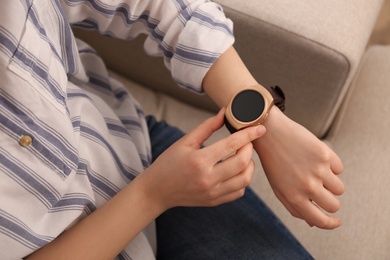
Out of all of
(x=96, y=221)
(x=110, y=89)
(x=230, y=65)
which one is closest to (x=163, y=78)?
(x=110, y=89)

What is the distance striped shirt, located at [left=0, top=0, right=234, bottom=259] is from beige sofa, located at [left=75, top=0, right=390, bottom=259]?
185 mm

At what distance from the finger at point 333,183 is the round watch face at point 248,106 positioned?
12 centimetres

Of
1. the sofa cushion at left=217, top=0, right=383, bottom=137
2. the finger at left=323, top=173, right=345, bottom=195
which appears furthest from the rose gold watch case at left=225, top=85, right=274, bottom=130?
the sofa cushion at left=217, top=0, right=383, bottom=137

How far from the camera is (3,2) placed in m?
0.51

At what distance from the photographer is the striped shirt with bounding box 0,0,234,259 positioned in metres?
0.54

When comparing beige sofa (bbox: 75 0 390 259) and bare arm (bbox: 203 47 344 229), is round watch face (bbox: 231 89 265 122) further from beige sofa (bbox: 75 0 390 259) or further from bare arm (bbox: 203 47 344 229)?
beige sofa (bbox: 75 0 390 259)

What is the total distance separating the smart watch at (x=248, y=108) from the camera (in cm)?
59

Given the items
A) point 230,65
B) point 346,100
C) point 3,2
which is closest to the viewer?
point 3,2

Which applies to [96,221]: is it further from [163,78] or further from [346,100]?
[346,100]

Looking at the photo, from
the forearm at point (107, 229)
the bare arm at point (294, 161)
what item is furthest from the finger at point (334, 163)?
the forearm at point (107, 229)

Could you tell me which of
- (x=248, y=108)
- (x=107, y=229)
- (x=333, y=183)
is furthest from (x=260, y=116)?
(x=107, y=229)

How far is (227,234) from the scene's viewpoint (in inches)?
28.2

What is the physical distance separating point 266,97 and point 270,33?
0.82 feet

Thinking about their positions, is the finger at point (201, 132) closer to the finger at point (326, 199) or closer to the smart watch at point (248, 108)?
the smart watch at point (248, 108)
